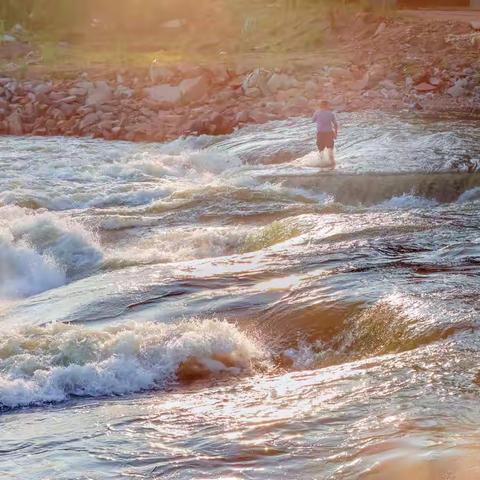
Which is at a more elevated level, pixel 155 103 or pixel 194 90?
pixel 194 90

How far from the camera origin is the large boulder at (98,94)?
32719 mm

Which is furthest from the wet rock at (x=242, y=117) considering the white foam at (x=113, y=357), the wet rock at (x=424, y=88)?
the white foam at (x=113, y=357)

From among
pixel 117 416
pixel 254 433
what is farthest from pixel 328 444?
pixel 117 416

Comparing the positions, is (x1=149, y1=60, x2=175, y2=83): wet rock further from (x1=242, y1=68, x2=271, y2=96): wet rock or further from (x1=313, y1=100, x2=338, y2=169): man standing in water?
(x1=313, y1=100, x2=338, y2=169): man standing in water

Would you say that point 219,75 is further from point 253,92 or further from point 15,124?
point 15,124

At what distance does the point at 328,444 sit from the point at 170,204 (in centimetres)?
1164

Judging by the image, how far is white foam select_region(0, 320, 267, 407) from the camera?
9.03 m

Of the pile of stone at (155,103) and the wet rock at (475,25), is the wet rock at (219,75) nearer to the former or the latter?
the pile of stone at (155,103)

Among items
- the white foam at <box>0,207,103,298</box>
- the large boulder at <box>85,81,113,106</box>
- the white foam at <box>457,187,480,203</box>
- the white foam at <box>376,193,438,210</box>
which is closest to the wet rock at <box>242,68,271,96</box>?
the large boulder at <box>85,81,113,106</box>

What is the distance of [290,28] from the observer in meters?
43.7

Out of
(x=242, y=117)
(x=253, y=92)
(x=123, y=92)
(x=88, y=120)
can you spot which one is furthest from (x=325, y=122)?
(x=123, y=92)

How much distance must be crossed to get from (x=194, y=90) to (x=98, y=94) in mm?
3254

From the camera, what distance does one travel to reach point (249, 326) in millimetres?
10445

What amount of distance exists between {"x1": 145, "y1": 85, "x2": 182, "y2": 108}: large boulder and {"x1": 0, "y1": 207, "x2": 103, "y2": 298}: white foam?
15.5 m
